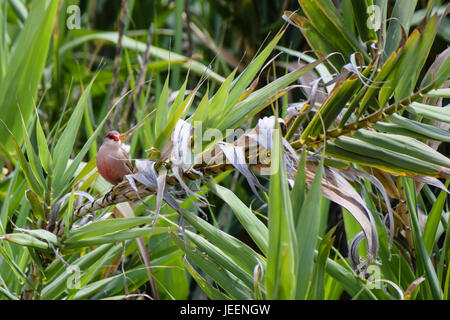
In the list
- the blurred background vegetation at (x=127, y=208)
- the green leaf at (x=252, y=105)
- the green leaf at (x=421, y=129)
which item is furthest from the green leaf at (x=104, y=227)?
the green leaf at (x=421, y=129)

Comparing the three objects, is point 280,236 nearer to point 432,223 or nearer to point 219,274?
point 219,274

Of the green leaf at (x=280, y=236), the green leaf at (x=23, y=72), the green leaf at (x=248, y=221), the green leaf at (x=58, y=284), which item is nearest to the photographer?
the green leaf at (x=280, y=236)

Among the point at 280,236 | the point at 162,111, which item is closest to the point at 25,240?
the point at 162,111

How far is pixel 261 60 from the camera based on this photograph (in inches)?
25.3

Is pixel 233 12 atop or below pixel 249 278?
atop

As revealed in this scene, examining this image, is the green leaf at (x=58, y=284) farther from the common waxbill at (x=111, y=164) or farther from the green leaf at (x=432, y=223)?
the green leaf at (x=432, y=223)

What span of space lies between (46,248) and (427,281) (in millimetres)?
486

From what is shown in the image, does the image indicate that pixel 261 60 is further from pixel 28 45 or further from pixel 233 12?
pixel 233 12

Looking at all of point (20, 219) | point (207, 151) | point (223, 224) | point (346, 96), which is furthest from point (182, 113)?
point (223, 224)

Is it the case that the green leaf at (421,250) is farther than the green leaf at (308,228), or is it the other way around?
the green leaf at (421,250)

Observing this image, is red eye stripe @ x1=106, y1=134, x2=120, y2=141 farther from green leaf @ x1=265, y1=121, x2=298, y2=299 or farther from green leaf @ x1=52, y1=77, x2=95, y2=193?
green leaf @ x1=265, y1=121, x2=298, y2=299

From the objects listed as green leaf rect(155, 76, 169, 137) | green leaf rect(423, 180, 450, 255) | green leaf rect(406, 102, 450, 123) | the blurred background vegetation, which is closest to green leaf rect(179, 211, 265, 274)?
the blurred background vegetation

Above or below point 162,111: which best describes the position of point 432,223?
below

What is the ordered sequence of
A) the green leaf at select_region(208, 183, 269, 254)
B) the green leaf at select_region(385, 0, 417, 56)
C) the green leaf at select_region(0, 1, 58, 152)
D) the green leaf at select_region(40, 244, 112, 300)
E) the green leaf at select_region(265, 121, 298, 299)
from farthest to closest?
the green leaf at select_region(0, 1, 58, 152) → the green leaf at select_region(40, 244, 112, 300) → the green leaf at select_region(385, 0, 417, 56) → the green leaf at select_region(208, 183, 269, 254) → the green leaf at select_region(265, 121, 298, 299)
